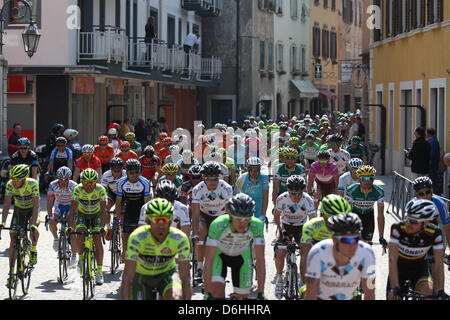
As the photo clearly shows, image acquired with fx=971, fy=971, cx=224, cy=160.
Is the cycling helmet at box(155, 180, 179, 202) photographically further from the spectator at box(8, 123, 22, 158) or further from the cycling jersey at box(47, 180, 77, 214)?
the spectator at box(8, 123, 22, 158)

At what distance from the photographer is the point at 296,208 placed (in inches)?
465

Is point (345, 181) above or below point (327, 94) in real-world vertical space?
below

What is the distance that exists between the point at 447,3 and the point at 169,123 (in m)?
21.8

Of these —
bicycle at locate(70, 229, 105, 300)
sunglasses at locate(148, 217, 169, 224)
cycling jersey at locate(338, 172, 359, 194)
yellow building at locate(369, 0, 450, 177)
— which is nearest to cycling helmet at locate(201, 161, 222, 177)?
bicycle at locate(70, 229, 105, 300)

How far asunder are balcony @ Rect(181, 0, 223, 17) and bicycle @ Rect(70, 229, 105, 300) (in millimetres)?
32410

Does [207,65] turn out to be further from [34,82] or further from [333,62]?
[333,62]

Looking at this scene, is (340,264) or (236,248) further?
(236,248)

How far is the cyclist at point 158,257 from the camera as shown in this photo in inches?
303

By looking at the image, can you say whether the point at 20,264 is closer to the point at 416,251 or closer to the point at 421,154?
the point at 416,251

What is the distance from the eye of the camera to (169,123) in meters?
44.1

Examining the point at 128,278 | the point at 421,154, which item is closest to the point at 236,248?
the point at 128,278

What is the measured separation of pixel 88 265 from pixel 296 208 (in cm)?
259

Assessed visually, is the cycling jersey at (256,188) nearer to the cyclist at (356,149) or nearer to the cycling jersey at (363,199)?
the cycling jersey at (363,199)

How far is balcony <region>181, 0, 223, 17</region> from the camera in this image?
43.8m
